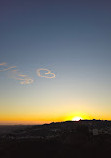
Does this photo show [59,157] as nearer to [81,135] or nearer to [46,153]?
[46,153]

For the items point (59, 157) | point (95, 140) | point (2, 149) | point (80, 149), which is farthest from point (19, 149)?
point (95, 140)

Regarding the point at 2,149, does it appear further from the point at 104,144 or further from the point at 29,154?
the point at 104,144

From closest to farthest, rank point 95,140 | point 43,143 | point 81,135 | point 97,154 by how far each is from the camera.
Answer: point 97,154
point 95,140
point 81,135
point 43,143

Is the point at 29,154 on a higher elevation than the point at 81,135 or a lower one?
lower

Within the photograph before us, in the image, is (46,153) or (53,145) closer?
(46,153)

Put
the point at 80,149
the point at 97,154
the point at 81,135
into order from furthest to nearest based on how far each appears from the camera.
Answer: the point at 81,135 < the point at 80,149 < the point at 97,154

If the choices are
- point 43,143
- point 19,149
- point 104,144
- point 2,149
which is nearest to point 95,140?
point 104,144

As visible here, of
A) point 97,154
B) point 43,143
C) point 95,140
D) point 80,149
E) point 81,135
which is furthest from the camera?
point 43,143

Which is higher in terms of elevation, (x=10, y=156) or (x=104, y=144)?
(x=104, y=144)

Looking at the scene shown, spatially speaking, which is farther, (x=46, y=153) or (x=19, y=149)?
(x=19, y=149)
